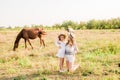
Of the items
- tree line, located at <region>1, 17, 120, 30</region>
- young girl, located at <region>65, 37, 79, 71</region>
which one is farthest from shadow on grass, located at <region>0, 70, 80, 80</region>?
tree line, located at <region>1, 17, 120, 30</region>

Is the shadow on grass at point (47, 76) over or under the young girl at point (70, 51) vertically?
under

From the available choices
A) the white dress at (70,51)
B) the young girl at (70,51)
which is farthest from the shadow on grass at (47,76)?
the white dress at (70,51)

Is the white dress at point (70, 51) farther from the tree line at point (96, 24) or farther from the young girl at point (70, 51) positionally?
the tree line at point (96, 24)

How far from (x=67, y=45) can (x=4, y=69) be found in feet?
8.44

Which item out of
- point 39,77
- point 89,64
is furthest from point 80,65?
point 39,77

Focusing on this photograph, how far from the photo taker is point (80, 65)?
11828 millimetres

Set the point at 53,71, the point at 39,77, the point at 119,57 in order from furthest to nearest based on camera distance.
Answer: the point at 119,57 → the point at 53,71 → the point at 39,77

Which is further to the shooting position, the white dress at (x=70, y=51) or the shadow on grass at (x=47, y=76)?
the white dress at (x=70, y=51)

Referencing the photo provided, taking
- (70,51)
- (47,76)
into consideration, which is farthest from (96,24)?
(47,76)

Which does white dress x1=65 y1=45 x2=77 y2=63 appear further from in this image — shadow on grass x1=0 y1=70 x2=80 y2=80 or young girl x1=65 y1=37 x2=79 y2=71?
shadow on grass x1=0 y1=70 x2=80 y2=80

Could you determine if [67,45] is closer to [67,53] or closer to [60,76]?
[67,53]

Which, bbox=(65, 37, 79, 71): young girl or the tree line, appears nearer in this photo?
bbox=(65, 37, 79, 71): young girl

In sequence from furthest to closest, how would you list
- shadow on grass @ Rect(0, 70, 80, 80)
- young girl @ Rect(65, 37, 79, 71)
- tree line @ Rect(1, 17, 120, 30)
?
tree line @ Rect(1, 17, 120, 30), young girl @ Rect(65, 37, 79, 71), shadow on grass @ Rect(0, 70, 80, 80)

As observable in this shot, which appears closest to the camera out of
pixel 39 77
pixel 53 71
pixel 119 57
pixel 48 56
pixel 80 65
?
pixel 39 77
